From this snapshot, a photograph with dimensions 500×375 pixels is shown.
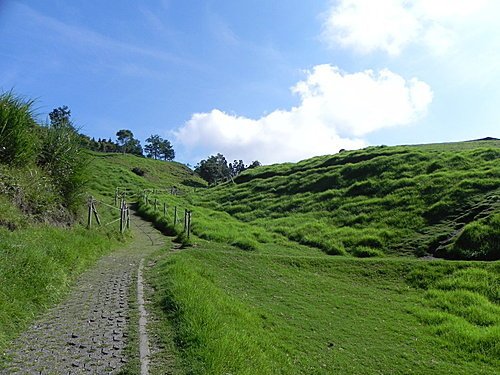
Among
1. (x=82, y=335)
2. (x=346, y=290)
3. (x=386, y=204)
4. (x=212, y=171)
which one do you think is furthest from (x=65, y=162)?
(x=212, y=171)

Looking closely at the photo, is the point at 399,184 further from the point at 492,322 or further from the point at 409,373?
the point at 409,373

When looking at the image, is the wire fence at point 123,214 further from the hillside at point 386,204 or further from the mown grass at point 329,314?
the hillside at point 386,204

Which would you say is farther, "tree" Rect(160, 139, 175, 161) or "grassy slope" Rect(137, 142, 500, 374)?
"tree" Rect(160, 139, 175, 161)

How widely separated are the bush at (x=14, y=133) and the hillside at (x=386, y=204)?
604 inches

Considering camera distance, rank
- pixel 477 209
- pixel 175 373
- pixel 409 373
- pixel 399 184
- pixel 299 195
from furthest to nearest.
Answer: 1. pixel 299 195
2. pixel 399 184
3. pixel 477 209
4. pixel 409 373
5. pixel 175 373

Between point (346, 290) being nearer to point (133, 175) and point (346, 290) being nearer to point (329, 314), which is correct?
point (329, 314)

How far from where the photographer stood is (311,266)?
1738 cm

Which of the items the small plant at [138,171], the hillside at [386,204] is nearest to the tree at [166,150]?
the small plant at [138,171]

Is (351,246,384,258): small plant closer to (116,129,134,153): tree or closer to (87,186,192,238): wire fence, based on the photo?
(87,186,192,238): wire fence

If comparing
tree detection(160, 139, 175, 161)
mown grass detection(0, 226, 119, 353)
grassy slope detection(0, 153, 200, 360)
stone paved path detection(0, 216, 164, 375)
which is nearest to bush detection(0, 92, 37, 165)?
grassy slope detection(0, 153, 200, 360)

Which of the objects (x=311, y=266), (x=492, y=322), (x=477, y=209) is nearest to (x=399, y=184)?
(x=477, y=209)

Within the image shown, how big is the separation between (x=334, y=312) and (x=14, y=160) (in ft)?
35.6

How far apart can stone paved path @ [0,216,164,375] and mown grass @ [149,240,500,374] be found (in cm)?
99

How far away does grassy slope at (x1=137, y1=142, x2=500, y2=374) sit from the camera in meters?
8.39
